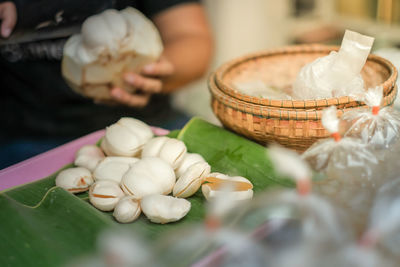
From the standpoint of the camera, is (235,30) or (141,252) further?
(235,30)

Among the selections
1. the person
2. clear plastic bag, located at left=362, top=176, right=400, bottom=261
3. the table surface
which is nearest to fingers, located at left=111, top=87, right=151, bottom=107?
the person

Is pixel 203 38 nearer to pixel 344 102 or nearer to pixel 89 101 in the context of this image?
pixel 89 101

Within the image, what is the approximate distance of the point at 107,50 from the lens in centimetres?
89

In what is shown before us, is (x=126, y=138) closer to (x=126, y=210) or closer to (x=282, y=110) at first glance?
(x=126, y=210)

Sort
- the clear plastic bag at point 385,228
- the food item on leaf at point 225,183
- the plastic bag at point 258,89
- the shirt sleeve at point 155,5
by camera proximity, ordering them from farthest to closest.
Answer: the shirt sleeve at point 155,5 → the plastic bag at point 258,89 → the food item on leaf at point 225,183 → the clear plastic bag at point 385,228

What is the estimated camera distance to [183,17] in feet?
4.88

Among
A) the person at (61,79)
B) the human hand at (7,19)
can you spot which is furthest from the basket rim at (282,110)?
the human hand at (7,19)

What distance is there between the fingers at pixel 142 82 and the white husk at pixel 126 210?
1.42ft

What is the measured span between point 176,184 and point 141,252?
35 cm

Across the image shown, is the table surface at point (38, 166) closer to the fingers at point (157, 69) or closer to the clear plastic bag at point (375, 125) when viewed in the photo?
the fingers at point (157, 69)

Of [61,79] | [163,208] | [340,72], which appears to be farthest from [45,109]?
[340,72]

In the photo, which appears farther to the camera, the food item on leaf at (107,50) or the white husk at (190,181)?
the food item on leaf at (107,50)

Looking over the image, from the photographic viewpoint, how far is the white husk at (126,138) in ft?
2.75

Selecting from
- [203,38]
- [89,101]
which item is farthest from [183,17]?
[89,101]
